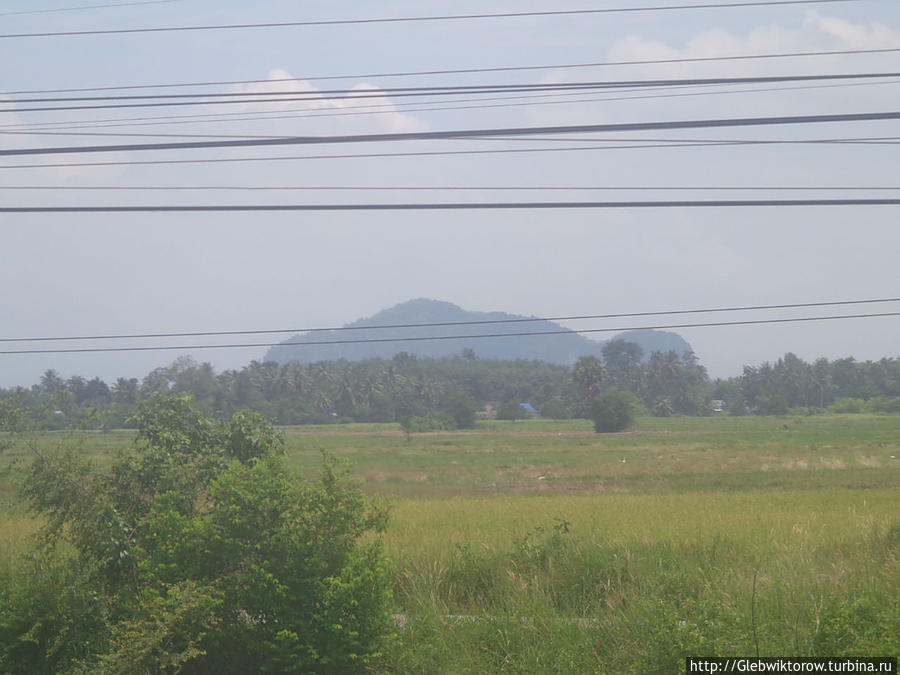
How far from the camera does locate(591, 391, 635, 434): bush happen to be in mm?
62000

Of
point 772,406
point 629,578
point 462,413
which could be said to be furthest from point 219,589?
point 772,406

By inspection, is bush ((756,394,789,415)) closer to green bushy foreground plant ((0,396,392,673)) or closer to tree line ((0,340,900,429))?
tree line ((0,340,900,429))

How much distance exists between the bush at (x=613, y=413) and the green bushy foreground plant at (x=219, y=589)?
54981 mm

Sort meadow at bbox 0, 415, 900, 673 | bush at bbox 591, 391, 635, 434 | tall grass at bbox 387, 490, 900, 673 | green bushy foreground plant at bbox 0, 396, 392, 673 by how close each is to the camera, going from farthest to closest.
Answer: bush at bbox 591, 391, 635, 434 < green bushy foreground plant at bbox 0, 396, 392, 673 < meadow at bbox 0, 415, 900, 673 < tall grass at bbox 387, 490, 900, 673

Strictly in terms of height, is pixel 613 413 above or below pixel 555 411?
above

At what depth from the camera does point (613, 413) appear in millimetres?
61906

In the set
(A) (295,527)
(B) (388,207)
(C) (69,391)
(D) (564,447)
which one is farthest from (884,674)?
(D) (564,447)

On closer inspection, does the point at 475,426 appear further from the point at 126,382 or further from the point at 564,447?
the point at 126,382

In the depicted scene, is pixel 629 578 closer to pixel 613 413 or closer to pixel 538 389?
pixel 613 413

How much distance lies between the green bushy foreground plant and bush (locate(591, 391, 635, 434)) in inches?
2165

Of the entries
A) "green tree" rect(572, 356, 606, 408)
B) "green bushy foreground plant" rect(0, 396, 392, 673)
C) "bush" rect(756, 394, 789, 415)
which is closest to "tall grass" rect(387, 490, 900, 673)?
"green bushy foreground plant" rect(0, 396, 392, 673)

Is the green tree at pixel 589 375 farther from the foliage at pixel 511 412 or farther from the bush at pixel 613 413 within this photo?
the bush at pixel 613 413

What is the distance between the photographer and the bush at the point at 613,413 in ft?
203

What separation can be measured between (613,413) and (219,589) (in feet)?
184
